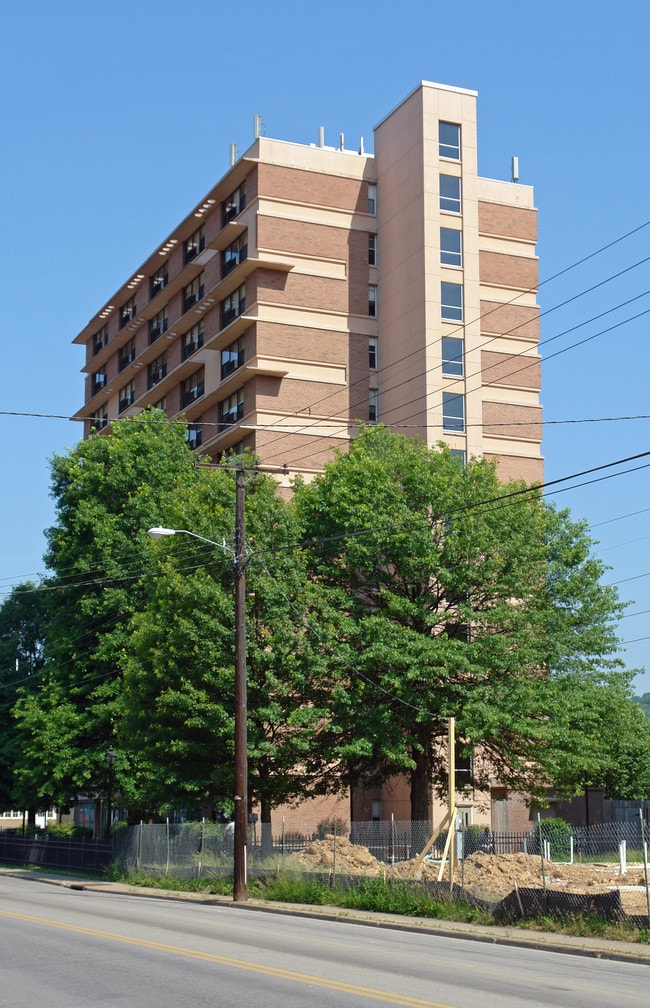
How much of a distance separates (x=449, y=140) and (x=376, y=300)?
917 centimetres

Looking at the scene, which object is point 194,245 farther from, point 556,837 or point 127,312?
point 556,837

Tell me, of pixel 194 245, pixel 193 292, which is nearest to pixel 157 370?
pixel 193 292


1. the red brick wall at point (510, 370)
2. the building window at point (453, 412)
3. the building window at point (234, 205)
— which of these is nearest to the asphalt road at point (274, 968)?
the building window at point (453, 412)

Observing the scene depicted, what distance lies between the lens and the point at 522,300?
224ft

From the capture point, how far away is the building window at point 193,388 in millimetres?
71000

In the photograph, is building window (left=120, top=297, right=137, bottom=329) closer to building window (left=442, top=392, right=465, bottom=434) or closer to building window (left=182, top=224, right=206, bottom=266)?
building window (left=182, top=224, right=206, bottom=266)

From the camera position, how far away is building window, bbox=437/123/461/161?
64.7 metres

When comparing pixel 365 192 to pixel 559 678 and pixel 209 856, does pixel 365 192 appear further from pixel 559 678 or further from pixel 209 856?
pixel 209 856

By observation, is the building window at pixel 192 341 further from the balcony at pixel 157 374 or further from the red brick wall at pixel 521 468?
the red brick wall at pixel 521 468

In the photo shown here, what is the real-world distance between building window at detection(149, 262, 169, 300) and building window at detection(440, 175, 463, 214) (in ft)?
66.1

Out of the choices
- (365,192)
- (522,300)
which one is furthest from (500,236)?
(365,192)

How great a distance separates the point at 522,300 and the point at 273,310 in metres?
14.4

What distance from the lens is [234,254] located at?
221 feet

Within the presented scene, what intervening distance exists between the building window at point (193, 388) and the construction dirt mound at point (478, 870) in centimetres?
3938
